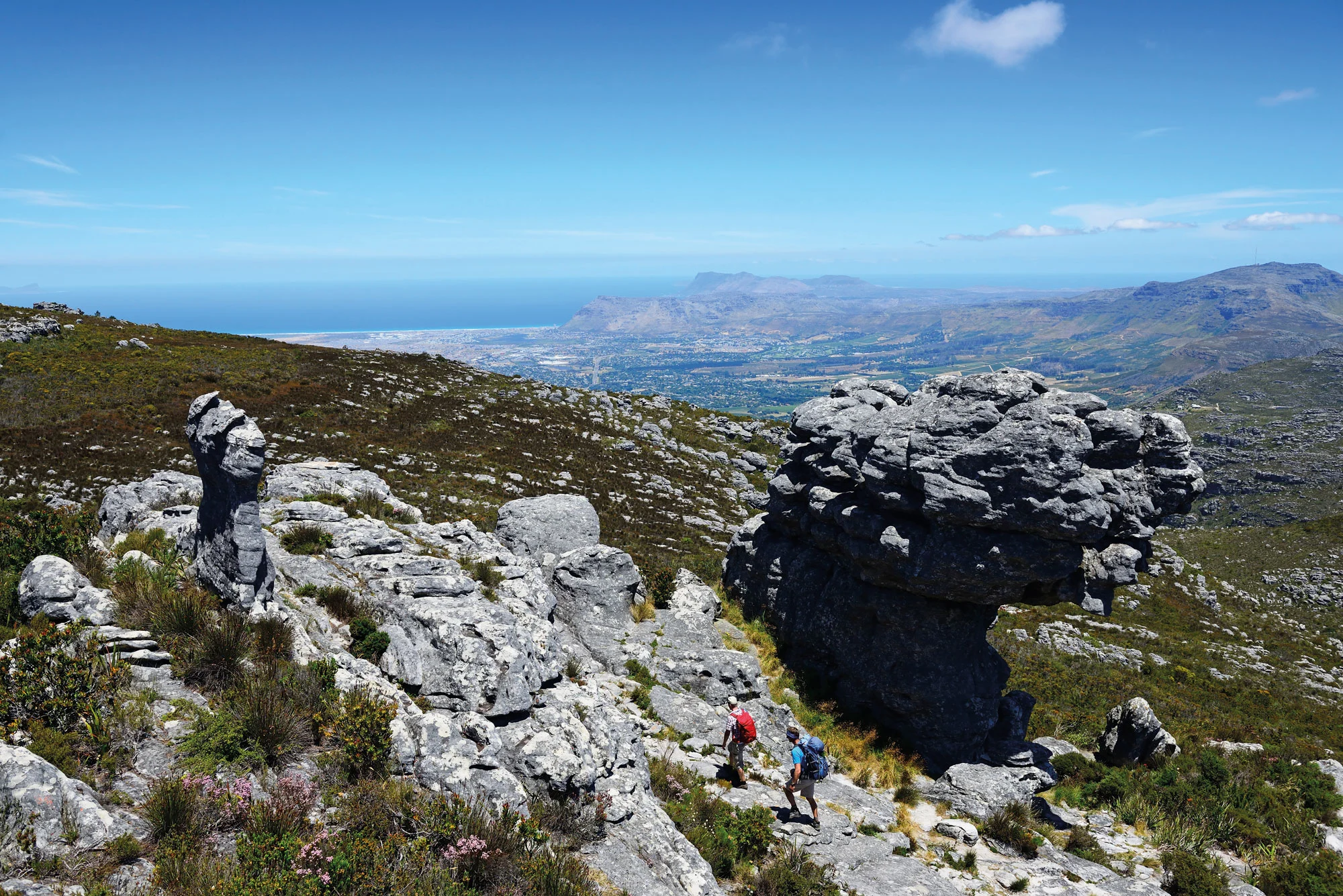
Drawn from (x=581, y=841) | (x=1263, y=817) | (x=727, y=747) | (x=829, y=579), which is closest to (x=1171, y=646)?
(x=1263, y=817)

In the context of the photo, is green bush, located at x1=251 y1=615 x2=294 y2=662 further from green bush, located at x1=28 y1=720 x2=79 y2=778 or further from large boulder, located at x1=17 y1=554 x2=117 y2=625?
green bush, located at x1=28 y1=720 x2=79 y2=778

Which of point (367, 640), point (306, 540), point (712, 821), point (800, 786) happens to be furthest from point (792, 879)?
point (306, 540)

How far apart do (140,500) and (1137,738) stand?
30699 millimetres

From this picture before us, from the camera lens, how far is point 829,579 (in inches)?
842

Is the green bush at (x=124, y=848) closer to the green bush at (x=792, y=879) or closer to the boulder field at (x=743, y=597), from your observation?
the boulder field at (x=743, y=597)

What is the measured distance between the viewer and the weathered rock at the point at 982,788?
15.5 metres

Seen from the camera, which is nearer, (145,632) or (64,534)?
(145,632)

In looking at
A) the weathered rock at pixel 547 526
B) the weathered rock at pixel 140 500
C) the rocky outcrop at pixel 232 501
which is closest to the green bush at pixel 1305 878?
the weathered rock at pixel 547 526

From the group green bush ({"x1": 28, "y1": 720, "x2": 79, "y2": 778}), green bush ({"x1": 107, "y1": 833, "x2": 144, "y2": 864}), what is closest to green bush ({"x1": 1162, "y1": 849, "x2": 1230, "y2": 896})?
green bush ({"x1": 107, "y1": 833, "x2": 144, "y2": 864})

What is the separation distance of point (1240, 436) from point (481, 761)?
224835 mm

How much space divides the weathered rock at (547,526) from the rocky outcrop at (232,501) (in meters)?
10.3

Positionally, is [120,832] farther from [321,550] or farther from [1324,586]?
[1324,586]

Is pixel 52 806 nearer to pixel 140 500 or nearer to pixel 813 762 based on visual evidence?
pixel 813 762

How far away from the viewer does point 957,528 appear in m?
17.6
